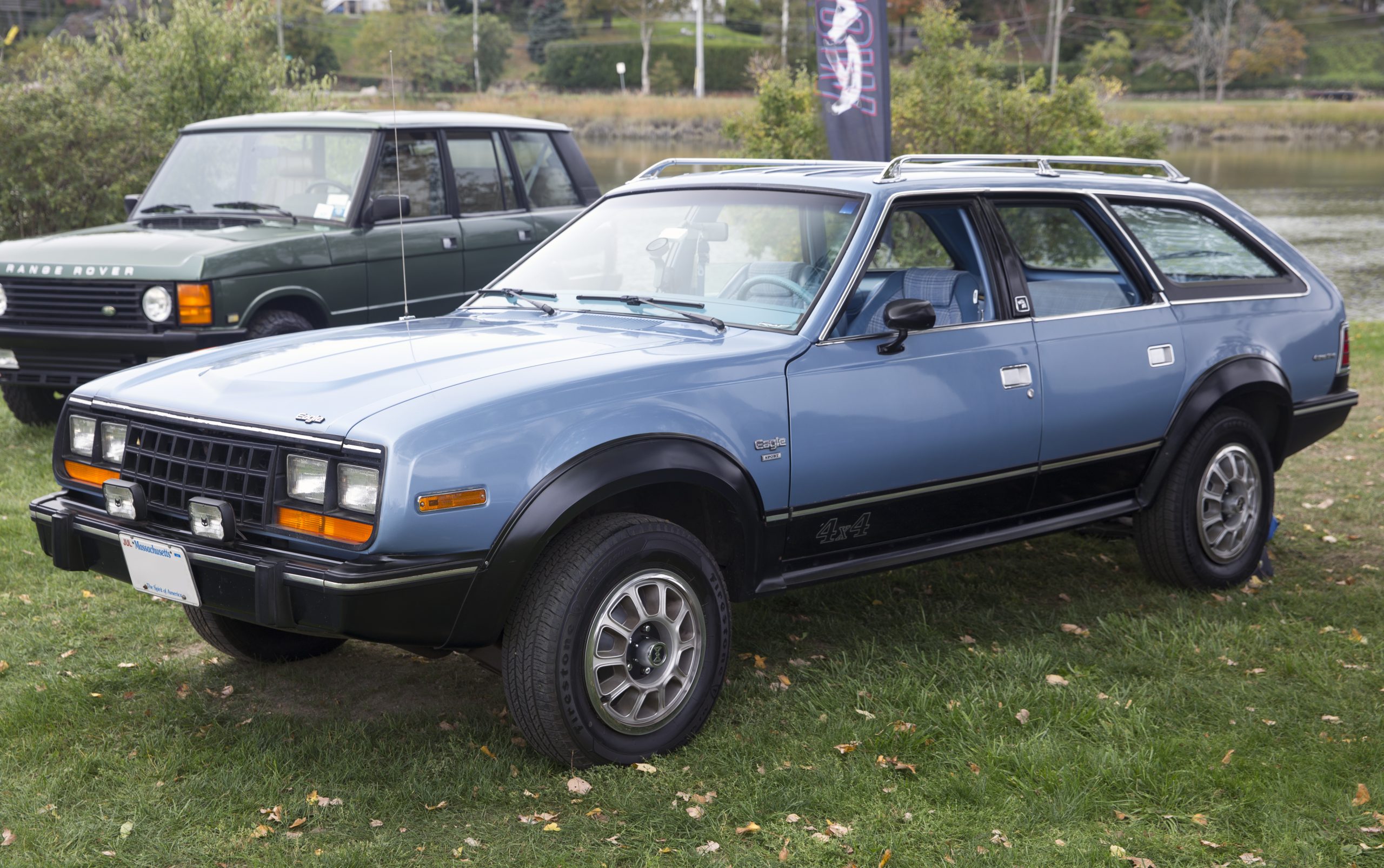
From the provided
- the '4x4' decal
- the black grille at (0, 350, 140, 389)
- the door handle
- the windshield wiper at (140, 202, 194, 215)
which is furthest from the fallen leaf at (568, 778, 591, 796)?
the windshield wiper at (140, 202, 194, 215)

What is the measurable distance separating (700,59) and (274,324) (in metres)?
59.1

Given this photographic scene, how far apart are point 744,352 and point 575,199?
5.78m

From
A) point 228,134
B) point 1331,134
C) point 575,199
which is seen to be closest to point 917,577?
point 575,199

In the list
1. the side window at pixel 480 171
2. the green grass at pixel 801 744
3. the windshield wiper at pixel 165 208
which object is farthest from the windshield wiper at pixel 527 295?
the windshield wiper at pixel 165 208

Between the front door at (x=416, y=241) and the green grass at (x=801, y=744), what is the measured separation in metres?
3.15

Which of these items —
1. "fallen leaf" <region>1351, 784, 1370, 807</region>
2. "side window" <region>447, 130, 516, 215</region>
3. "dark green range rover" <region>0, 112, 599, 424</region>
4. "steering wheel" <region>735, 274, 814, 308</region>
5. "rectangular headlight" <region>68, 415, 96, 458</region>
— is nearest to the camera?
"fallen leaf" <region>1351, 784, 1370, 807</region>

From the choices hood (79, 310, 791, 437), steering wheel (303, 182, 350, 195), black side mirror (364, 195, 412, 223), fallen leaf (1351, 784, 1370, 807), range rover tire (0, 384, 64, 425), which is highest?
steering wheel (303, 182, 350, 195)

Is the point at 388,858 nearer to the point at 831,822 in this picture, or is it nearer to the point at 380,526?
the point at 380,526

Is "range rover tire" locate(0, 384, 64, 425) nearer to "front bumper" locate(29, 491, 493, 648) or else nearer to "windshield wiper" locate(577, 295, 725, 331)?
"windshield wiper" locate(577, 295, 725, 331)

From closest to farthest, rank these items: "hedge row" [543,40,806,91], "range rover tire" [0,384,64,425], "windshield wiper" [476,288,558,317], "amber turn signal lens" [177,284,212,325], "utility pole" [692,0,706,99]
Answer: "windshield wiper" [476,288,558,317] → "amber turn signal lens" [177,284,212,325] → "range rover tire" [0,384,64,425] → "utility pole" [692,0,706,99] → "hedge row" [543,40,806,91]

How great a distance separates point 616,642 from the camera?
12.5ft

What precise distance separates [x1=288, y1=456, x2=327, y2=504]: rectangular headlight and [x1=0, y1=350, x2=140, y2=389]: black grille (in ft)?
15.6

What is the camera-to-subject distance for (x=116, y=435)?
392 cm

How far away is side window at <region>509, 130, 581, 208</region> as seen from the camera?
9.20m
